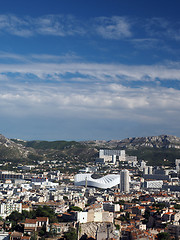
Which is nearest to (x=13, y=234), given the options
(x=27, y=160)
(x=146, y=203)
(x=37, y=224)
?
(x=37, y=224)

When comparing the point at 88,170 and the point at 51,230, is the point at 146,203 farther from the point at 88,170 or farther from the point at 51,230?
the point at 88,170

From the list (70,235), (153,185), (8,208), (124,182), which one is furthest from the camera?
(153,185)

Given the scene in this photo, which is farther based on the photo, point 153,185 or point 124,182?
point 153,185

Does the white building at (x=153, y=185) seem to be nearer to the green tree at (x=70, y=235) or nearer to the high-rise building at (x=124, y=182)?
the high-rise building at (x=124, y=182)

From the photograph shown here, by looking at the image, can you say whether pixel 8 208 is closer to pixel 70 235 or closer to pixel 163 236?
pixel 70 235

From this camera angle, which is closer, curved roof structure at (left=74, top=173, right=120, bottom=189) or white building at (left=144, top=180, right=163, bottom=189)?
curved roof structure at (left=74, top=173, right=120, bottom=189)

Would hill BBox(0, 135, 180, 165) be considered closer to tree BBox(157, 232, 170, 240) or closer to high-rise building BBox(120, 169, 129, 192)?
high-rise building BBox(120, 169, 129, 192)

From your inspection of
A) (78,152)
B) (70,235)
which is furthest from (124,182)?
(78,152)

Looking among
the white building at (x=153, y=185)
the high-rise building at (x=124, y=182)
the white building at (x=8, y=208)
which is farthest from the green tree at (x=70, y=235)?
the white building at (x=153, y=185)

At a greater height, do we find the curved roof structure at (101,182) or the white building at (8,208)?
the curved roof structure at (101,182)

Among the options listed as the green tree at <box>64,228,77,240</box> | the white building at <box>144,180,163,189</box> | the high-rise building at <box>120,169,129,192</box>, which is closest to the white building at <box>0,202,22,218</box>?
the green tree at <box>64,228,77,240</box>

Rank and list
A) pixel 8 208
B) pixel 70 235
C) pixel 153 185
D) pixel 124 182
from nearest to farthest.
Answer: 1. pixel 70 235
2. pixel 8 208
3. pixel 124 182
4. pixel 153 185
